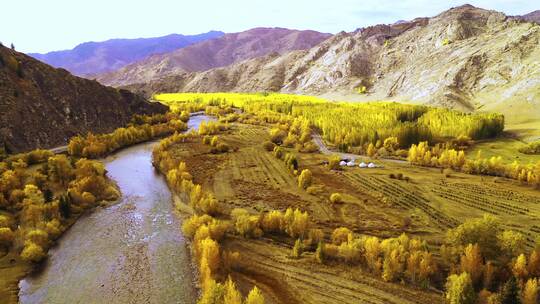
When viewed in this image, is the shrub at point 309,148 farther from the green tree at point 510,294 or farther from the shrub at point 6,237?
the shrub at point 6,237

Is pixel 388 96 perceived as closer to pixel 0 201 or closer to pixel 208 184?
pixel 208 184

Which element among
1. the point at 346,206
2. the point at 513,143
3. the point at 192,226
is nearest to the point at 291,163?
the point at 346,206

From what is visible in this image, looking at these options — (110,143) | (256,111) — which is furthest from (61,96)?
(256,111)

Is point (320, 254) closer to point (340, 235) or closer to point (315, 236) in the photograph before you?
point (315, 236)

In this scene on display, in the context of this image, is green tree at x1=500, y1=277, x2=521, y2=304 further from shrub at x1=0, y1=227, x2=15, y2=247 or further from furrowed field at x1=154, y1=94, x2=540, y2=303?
shrub at x1=0, y1=227, x2=15, y2=247

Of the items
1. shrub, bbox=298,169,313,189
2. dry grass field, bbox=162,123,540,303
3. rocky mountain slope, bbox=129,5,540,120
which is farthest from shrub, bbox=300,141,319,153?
rocky mountain slope, bbox=129,5,540,120

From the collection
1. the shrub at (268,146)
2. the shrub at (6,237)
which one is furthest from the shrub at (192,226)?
the shrub at (268,146)
